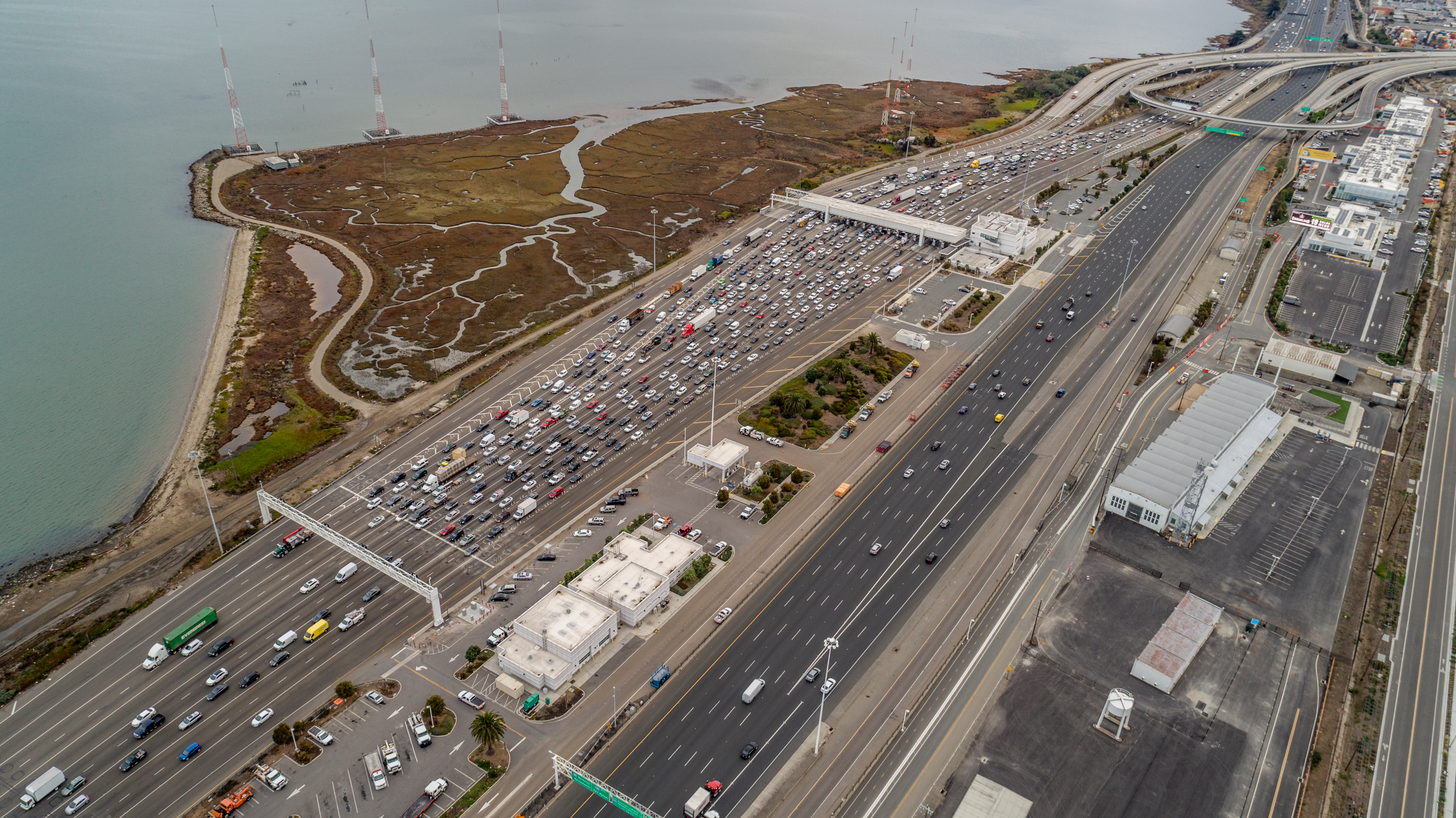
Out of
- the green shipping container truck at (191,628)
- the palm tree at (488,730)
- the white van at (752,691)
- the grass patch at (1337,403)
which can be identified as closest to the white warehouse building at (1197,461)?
the grass patch at (1337,403)

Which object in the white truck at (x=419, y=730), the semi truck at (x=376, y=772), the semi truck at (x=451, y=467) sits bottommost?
the semi truck at (x=376, y=772)

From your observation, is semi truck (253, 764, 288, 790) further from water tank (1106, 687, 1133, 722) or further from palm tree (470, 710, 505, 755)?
water tank (1106, 687, 1133, 722)

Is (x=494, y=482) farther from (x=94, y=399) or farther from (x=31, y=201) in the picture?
(x=31, y=201)

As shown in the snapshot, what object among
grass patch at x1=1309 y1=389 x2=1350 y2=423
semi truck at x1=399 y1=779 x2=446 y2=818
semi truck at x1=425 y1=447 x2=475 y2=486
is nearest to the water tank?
semi truck at x1=399 y1=779 x2=446 y2=818

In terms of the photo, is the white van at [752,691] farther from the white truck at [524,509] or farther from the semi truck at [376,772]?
the white truck at [524,509]

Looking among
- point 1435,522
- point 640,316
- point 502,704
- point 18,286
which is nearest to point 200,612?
point 502,704

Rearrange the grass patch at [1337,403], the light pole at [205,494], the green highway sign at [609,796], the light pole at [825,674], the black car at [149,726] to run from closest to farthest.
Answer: the green highway sign at [609,796] < the light pole at [825,674] < the black car at [149,726] < the light pole at [205,494] < the grass patch at [1337,403]
